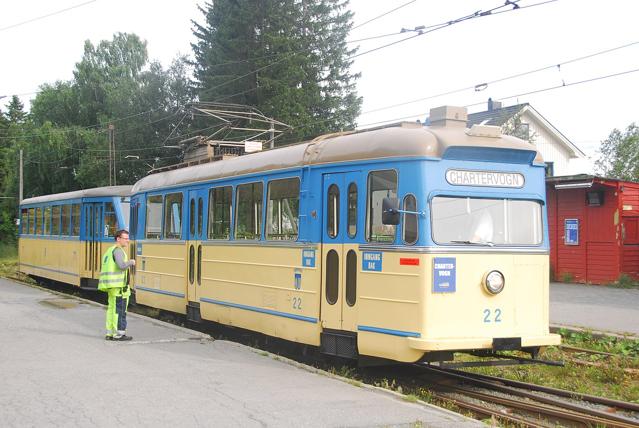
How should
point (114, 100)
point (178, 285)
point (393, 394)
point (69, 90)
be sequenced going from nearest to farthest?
point (393, 394) → point (178, 285) → point (114, 100) → point (69, 90)

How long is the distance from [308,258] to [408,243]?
1732 millimetres

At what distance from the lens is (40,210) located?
24578 millimetres

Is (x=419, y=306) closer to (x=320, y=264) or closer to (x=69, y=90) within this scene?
(x=320, y=264)

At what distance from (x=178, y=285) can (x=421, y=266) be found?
6601mm

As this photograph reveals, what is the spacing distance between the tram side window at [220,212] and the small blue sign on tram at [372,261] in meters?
3.56

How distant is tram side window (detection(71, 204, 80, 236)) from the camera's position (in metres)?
20.5

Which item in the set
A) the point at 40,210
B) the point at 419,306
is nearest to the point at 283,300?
the point at 419,306

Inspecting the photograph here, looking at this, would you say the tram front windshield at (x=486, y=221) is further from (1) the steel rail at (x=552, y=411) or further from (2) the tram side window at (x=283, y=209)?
(2) the tram side window at (x=283, y=209)

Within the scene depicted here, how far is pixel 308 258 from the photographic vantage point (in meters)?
9.53

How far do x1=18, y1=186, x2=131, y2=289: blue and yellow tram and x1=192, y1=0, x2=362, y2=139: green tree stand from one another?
596 inches

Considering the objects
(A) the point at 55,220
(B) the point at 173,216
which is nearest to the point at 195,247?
(B) the point at 173,216

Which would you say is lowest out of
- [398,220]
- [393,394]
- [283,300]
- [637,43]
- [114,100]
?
[393,394]

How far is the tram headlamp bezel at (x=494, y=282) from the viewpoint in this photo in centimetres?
834

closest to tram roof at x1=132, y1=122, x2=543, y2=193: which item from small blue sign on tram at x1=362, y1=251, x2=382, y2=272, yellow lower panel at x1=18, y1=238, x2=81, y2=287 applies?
small blue sign on tram at x1=362, y1=251, x2=382, y2=272
